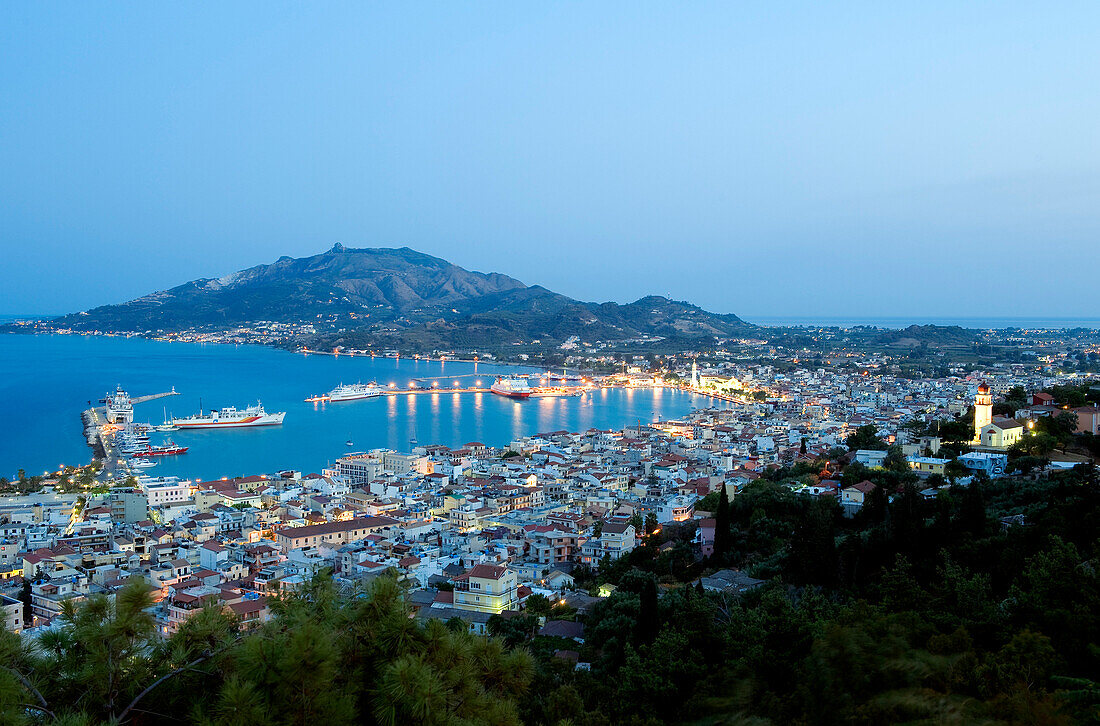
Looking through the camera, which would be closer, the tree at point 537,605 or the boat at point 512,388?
the tree at point 537,605

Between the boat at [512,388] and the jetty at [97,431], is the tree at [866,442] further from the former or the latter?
the boat at [512,388]

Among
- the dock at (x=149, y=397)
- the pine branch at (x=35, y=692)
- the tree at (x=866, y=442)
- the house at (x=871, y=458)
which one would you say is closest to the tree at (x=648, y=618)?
the pine branch at (x=35, y=692)

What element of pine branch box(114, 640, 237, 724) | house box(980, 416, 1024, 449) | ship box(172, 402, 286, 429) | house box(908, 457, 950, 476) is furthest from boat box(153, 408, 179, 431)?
pine branch box(114, 640, 237, 724)

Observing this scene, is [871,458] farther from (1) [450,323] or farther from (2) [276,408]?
(1) [450,323]

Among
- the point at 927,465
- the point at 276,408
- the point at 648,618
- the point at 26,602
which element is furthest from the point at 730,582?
the point at 276,408

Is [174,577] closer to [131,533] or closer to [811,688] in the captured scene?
[131,533]

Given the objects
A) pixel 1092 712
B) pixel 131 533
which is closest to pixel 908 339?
pixel 131 533
